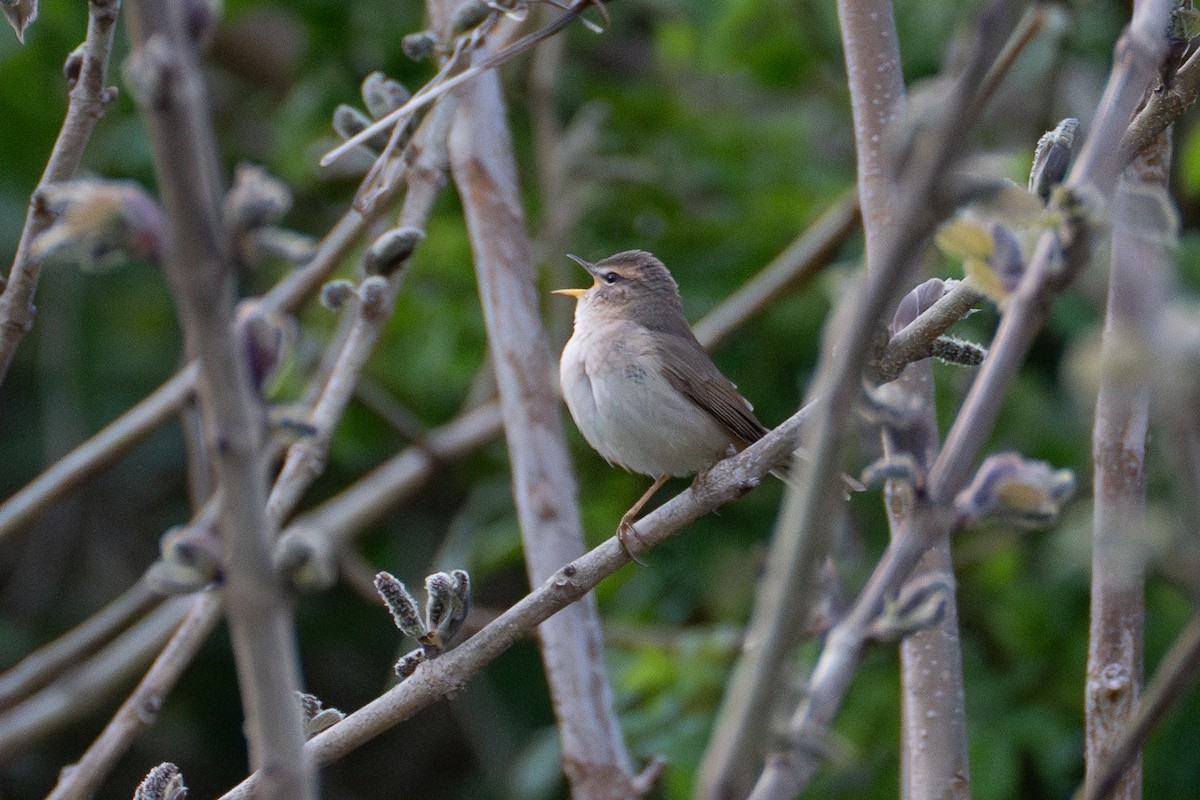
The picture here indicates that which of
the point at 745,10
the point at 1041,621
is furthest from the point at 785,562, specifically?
the point at 745,10

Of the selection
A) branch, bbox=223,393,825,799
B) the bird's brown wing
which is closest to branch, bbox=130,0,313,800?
branch, bbox=223,393,825,799

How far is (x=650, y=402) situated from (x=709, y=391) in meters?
0.18

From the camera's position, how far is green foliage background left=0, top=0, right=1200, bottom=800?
434 centimetres

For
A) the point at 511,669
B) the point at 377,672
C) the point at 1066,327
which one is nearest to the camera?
the point at 1066,327

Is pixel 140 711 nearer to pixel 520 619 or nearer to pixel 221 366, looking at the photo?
pixel 520 619

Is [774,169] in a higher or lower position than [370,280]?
higher

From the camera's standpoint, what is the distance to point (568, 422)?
544cm

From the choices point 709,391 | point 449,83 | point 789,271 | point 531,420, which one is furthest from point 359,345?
point 789,271

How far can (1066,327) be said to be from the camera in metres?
4.65

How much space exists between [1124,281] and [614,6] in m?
5.58

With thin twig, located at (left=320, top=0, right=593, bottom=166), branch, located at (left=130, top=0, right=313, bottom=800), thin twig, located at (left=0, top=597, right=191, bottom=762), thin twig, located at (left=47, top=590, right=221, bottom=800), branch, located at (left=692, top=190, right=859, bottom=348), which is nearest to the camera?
branch, located at (left=130, top=0, right=313, bottom=800)

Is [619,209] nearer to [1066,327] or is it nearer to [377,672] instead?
[1066,327]

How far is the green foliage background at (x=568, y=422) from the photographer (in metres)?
4.34

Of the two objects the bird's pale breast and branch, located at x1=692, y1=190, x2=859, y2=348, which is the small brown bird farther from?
branch, located at x1=692, y1=190, x2=859, y2=348
